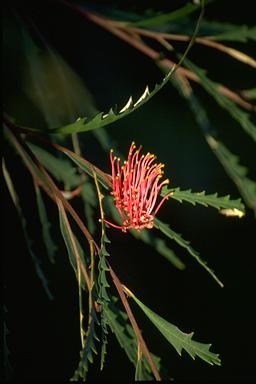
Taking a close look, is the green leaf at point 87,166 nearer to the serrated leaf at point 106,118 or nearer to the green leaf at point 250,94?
the serrated leaf at point 106,118

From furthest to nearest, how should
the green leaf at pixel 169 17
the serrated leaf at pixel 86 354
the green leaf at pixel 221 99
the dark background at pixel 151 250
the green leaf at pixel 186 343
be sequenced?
the dark background at pixel 151 250 < the green leaf at pixel 221 99 < the green leaf at pixel 169 17 < the green leaf at pixel 186 343 < the serrated leaf at pixel 86 354

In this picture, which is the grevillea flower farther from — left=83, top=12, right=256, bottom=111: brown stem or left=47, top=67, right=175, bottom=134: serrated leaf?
left=83, top=12, right=256, bottom=111: brown stem

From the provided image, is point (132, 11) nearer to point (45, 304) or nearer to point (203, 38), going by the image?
point (203, 38)

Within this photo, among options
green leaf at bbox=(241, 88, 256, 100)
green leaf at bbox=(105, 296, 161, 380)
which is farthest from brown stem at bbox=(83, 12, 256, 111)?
green leaf at bbox=(105, 296, 161, 380)

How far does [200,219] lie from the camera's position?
1.74 m

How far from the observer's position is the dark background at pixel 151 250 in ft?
4.38

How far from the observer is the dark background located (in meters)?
1.33

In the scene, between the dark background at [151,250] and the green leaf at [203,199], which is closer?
the green leaf at [203,199]

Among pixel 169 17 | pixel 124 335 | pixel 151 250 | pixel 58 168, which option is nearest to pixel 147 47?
pixel 169 17

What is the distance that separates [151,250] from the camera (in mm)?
1637

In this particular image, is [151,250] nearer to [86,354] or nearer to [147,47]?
[147,47]

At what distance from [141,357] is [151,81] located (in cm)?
120

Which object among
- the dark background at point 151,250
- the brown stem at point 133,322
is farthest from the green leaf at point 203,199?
the dark background at point 151,250

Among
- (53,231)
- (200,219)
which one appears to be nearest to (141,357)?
(53,231)
